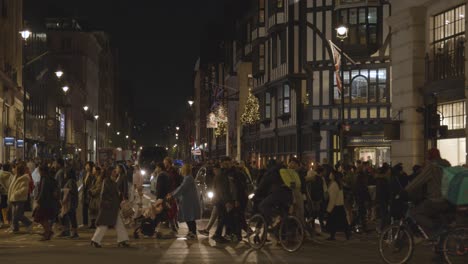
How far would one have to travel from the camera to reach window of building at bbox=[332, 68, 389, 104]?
45.1 meters

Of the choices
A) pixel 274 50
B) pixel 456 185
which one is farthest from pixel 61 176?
pixel 274 50

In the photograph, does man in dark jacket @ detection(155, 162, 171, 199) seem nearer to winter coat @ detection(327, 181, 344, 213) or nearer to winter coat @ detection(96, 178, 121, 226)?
winter coat @ detection(96, 178, 121, 226)

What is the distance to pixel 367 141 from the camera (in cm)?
4638

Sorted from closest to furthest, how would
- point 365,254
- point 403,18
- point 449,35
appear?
point 365,254, point 449,35, point 403,18

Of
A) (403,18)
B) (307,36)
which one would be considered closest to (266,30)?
(307,36)

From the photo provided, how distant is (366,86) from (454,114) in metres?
19.9

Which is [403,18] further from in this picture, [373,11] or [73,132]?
[73,132]

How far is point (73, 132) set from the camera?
371ft

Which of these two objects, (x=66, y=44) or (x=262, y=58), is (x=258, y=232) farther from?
(x=66, y=44)

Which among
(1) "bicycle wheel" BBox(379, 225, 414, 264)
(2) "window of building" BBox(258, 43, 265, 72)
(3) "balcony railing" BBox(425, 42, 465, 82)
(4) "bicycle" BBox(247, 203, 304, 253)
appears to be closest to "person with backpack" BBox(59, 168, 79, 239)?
(4) "bicycle" BBox(247, 203, 304, 253)

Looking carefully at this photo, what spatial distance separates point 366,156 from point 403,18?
2070cm

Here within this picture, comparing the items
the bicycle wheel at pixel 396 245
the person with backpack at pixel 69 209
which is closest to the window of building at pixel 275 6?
the person with backpack at pixel 69 209

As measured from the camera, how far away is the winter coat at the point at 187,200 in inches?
769

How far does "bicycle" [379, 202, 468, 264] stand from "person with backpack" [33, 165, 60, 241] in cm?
891
